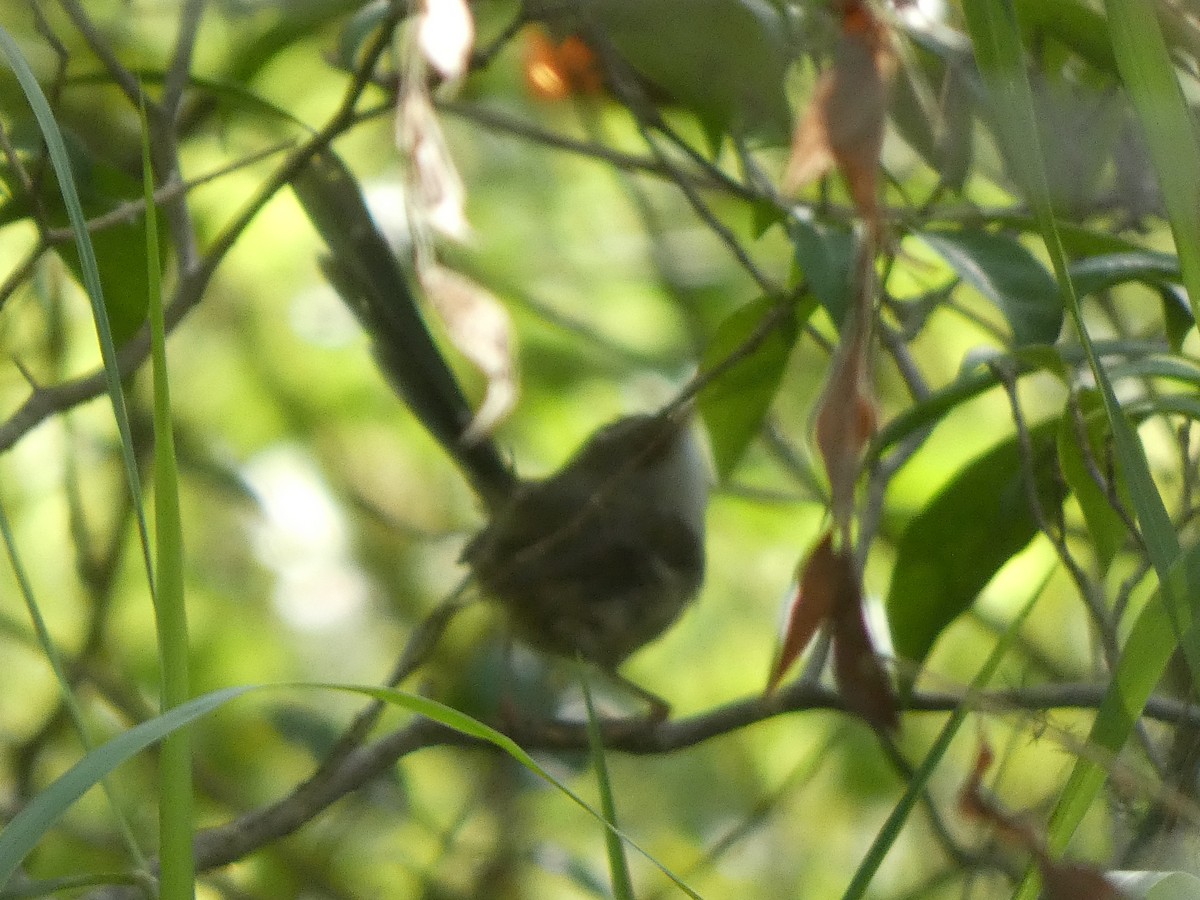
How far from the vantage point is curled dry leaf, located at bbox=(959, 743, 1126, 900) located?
661 millimetres

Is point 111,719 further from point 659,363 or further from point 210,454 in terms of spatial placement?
point 659,363

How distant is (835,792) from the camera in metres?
2.19

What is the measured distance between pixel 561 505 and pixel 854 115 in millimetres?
1067

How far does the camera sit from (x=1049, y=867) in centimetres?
67

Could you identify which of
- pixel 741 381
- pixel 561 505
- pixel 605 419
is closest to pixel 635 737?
pixel 741 381

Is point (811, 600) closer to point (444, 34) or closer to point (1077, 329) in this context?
point (1077, 329)

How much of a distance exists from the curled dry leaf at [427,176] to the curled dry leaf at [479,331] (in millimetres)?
27

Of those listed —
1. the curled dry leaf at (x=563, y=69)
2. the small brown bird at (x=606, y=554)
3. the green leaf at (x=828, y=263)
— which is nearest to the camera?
the green leaf at (x=828, y=263)

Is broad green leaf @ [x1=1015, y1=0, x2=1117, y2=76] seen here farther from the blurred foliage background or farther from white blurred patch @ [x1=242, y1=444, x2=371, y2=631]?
white blurred patch @ [x1=242, y1=444, x2=371, y2=631]

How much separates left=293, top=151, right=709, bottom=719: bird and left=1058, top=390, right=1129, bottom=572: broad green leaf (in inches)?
15.5

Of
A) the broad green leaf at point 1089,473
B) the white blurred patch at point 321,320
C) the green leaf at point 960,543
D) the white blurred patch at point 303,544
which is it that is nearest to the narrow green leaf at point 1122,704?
the broad green leaf at point 1089,473

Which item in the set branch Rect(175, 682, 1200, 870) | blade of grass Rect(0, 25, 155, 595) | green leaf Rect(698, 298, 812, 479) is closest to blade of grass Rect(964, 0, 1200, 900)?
branch Rect(175, 682, 1200, 870)

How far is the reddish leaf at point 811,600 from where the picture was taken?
65 cm

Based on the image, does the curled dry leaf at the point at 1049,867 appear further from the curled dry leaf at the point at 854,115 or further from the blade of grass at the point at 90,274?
the blade of grass at the point at 90,274
